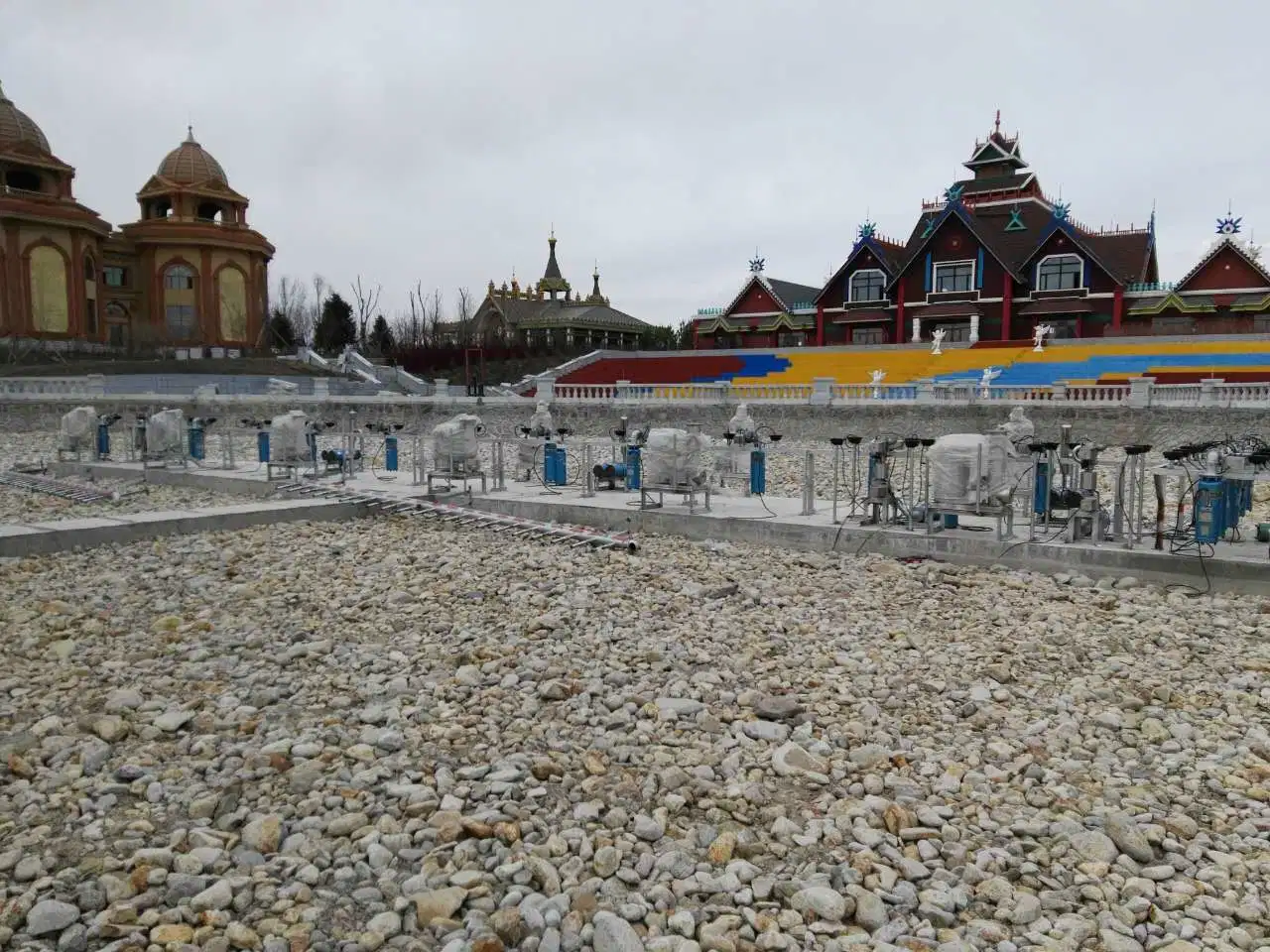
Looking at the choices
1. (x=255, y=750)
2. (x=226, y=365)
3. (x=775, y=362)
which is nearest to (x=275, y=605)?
(x=255, y=750)

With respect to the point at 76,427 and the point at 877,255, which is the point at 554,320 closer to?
the point at 877,255

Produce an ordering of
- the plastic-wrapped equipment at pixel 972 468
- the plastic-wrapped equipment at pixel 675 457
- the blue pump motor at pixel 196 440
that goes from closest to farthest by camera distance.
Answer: the plastic-wrapped equipment at pixel 972 468 < the plastic-wrapped equipment at pixel 675 457 < the blue pump motor at pixel 196 440

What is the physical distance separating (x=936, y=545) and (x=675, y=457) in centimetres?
386

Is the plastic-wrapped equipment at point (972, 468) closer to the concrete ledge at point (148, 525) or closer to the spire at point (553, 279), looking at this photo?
the concrete ledge at point (148, 525)

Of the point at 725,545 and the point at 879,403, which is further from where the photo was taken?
the point at 879,403

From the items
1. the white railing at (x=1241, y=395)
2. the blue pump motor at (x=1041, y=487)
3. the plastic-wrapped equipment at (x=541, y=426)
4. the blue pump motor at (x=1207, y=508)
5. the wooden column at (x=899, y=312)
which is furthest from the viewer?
the wooden column at (x=899, y=312)

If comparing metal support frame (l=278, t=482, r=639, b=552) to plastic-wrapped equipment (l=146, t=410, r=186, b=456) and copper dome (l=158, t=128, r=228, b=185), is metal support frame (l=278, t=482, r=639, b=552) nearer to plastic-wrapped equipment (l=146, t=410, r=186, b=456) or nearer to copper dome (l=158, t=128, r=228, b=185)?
plastic-wrapped equipment (l=146, t=410, r=186, b=456)

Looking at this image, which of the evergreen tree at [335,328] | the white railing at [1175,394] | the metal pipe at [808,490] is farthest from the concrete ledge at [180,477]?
the evergreen tree at [335,328]

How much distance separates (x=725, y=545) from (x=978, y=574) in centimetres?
319

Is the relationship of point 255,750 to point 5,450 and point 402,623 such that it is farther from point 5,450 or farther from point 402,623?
point 5,450

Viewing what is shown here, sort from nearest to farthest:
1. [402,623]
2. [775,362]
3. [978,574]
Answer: [402,623], [978,574], [775,362]

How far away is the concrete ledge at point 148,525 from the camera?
1155 centimetres

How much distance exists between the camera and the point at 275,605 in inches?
364

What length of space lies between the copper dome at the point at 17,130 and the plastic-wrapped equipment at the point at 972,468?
55488 mm
